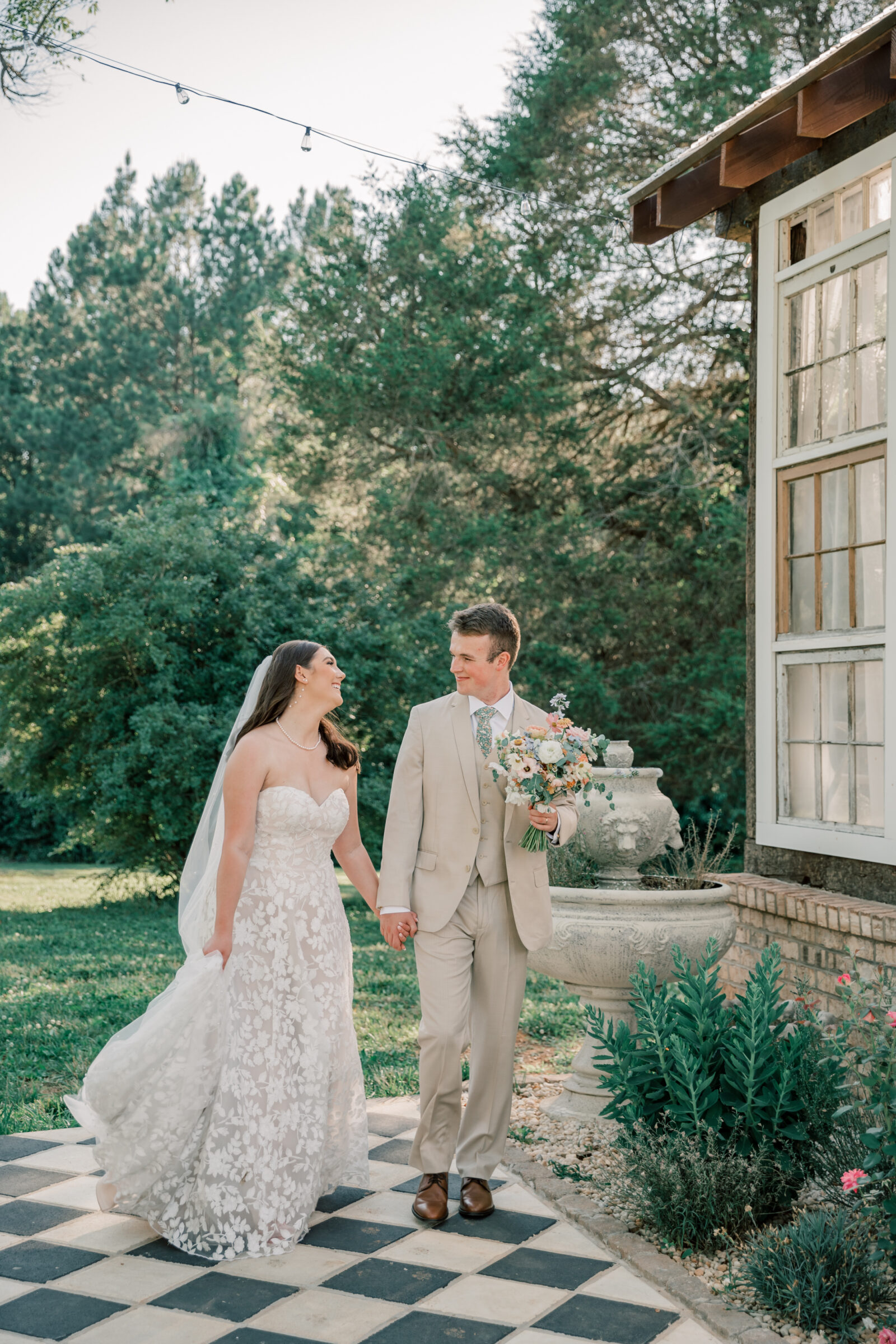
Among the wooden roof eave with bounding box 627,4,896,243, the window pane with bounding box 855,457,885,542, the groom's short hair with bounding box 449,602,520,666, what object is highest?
the wooden roof eave with bounding box 627,4,896,243

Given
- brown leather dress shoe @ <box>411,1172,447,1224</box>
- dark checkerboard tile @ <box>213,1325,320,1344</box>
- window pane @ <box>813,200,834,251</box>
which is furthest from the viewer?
window pane @ <box>813,200,834,251</box>

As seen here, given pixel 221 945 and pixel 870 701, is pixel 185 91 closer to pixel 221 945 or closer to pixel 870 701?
pixel 870 701

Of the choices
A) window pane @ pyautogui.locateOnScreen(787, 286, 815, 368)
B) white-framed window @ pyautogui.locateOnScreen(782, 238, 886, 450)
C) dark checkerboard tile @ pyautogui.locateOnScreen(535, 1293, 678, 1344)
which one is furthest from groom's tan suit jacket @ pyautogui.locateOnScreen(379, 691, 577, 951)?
window pane @ pyautogui.locateOnScreen(787, 286, 815, 368)

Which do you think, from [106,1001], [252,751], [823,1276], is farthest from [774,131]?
[106,1001]

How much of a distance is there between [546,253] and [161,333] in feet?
41.0

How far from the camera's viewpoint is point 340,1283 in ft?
11.1

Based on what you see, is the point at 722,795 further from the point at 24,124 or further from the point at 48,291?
the point at 48,291

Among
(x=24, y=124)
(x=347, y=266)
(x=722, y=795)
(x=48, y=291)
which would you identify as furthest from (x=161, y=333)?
(x=24, y=124)

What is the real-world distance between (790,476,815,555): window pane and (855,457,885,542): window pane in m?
0.34

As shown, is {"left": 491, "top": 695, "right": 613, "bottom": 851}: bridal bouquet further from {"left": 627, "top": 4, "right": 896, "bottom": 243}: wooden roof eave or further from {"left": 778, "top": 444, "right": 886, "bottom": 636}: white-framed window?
{"left": 627, "top": 4, "right": 896, "bottom": 243}: wooden roof eave

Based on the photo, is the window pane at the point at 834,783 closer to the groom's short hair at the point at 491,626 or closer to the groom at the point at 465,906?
the groom at the point at 465,906

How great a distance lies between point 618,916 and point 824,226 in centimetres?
346

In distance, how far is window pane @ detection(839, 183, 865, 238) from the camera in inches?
216

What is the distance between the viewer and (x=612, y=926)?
15.3 feet
